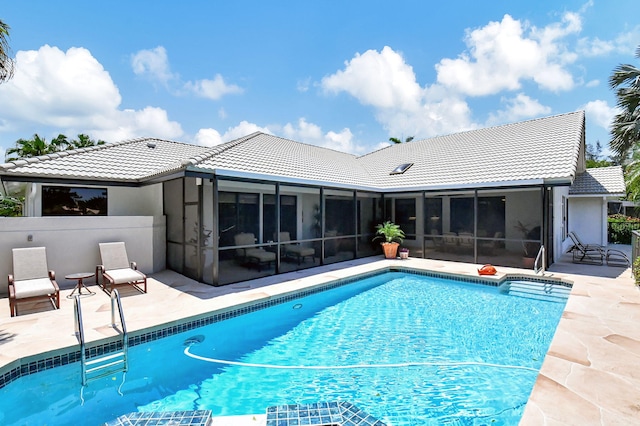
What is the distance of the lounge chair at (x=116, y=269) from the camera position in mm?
7984

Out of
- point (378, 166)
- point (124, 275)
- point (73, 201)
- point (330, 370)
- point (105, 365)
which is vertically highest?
point (378, 166)

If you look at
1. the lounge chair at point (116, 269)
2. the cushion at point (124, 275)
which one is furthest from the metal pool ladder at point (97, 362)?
the lounge chair at point (116, 269)

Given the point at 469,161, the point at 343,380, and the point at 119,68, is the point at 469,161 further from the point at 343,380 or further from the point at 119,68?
the point at 119,68

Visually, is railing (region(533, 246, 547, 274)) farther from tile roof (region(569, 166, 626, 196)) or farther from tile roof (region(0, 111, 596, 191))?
tile roof (region(569, 166, 626, 196))

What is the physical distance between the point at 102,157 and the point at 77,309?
8.78m

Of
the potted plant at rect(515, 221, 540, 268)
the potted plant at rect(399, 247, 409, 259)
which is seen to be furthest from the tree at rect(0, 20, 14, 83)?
the potted plant at rect(515, 221, 540, 268)

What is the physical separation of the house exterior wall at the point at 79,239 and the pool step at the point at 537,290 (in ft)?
35.9

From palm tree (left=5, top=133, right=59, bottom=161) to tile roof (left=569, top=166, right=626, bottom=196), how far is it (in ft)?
102

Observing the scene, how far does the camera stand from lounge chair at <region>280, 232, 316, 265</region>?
10.4m

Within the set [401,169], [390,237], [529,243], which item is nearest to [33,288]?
[390,237]

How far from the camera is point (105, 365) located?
4785mm

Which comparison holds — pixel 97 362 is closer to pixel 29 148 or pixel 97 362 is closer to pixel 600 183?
pixel 600 183

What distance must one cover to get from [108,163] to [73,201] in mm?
1719

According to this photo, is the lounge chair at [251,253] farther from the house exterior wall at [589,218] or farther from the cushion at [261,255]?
the house exterior wall at [589,218]
